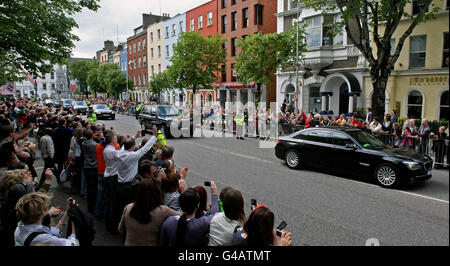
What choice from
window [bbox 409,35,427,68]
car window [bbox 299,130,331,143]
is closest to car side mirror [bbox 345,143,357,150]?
car window [bbox 299,130,331,143]

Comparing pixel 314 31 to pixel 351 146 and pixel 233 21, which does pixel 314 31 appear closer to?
pixel 233 21

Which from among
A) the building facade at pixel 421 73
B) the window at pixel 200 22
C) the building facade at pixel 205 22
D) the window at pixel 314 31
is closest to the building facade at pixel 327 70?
the window at pixel 314 31

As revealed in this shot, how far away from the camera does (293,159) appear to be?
417 inches

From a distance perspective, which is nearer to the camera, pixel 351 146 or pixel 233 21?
pixel 351 146

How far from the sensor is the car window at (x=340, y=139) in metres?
9.26

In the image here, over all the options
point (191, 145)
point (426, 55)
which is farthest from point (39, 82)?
point (426, 55)

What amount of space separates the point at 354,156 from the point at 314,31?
1811 cm

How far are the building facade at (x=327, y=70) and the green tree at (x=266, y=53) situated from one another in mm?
1482

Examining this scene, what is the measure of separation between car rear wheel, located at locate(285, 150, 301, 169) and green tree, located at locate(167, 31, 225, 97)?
22.0 metres

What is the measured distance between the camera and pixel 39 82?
321 ft

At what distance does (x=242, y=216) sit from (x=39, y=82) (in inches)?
4469

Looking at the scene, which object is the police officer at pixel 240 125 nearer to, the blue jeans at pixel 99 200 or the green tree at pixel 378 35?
the green tree at pixel 378 35

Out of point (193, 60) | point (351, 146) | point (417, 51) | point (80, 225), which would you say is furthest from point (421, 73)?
point (80, 225)
